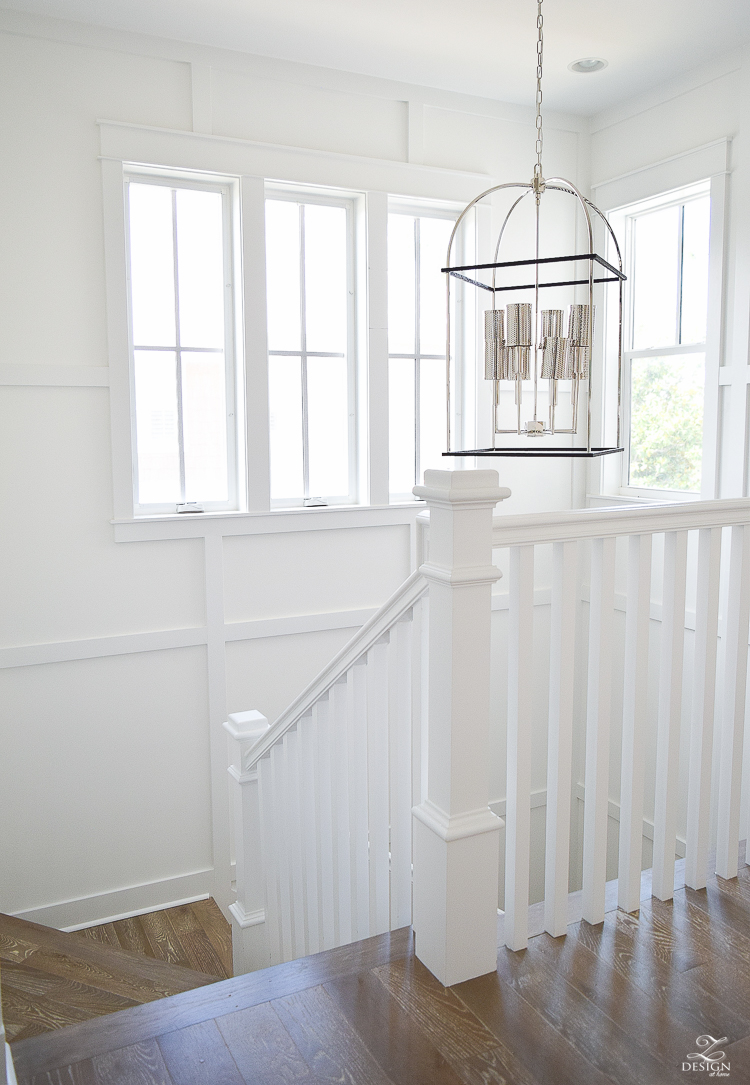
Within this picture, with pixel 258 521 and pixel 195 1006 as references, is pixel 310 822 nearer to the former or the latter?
pixel 195 1006

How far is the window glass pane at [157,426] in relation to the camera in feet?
11.3

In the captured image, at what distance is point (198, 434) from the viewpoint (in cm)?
358

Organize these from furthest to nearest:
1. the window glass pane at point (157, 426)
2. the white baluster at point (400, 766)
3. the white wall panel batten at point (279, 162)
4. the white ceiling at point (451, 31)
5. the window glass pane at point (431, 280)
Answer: the window glass pane at point (431, 280)
the window glass pane at point (157, 426)
the white wall panel batten at point (279, 162)
the white ceiling at point (451, 31)
the white baluster at point (400, 766)

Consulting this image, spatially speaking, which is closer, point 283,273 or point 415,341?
point 283,273


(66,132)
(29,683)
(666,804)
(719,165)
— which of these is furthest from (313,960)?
(719,165)

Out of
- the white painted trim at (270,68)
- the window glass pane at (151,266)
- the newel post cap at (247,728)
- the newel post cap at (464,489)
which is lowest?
the newel post cap at (247,728)

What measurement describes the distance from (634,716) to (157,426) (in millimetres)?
2430

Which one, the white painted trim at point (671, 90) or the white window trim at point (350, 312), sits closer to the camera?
the white painted trim at point (671, 90)

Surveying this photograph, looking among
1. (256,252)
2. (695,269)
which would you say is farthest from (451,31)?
(695,269)

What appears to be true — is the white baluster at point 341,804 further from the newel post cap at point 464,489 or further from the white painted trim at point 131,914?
the white painted trim at point 131,914

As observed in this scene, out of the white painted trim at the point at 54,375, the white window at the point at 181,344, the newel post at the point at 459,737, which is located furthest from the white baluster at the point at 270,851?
the white painted trim at the point at 54,375

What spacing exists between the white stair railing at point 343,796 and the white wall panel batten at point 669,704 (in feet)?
1.83

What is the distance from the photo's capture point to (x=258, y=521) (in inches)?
141

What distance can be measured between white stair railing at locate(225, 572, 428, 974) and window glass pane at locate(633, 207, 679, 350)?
2683 mm
